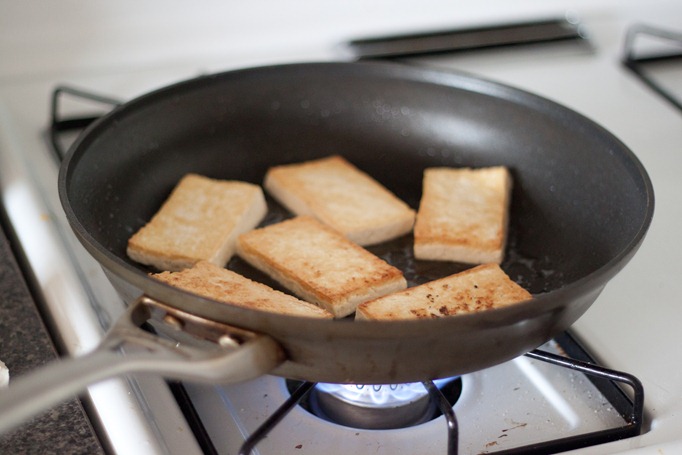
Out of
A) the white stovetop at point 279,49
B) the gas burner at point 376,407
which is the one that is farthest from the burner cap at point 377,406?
the white stovetop at point 279,49

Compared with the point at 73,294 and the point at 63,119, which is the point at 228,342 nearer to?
the point at 73,294

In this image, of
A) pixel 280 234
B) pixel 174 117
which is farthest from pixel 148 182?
pixel 280 234

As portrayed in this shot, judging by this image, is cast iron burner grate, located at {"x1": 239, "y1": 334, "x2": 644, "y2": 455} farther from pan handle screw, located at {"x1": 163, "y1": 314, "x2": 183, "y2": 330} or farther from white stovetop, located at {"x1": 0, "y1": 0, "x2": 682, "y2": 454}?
white stovetop, located at {"x1": 0, "y1": 0, "x2": 682, "y2": 454}

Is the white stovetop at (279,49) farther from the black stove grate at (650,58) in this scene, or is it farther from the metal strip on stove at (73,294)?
the metal strip on stove at (73,294)

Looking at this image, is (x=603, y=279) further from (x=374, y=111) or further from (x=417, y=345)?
(x=374, y=111)

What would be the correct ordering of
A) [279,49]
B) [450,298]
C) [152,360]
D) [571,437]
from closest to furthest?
[152,360]
[571,437]
[450,298]
[279,49]

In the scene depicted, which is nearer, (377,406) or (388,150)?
(377,406)

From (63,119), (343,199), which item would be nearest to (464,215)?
(343,199)
